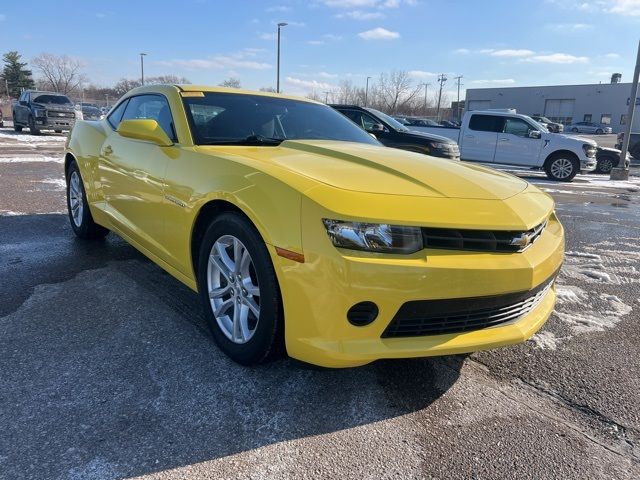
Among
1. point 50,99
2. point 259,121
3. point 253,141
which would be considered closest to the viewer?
point 253,141

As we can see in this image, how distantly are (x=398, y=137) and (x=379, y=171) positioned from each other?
719 cm

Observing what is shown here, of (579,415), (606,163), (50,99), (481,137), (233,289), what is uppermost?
(50,99)

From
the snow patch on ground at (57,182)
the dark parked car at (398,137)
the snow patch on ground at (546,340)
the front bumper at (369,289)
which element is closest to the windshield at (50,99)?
the snow patch on ground at (57,182)

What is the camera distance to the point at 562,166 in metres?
13.5

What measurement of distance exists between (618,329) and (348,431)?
2.25 metres

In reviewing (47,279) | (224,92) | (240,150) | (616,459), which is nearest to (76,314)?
(47,279)

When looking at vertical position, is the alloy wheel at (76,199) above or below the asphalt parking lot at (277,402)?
above

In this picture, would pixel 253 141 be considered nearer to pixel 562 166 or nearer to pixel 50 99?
pixel 562 166

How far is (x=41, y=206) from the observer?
6.63 meters

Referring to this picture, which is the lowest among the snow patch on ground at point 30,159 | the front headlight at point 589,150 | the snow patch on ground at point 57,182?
the snow patch on ground at point 57,182

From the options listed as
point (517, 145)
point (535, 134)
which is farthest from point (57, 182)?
point (535, 134)

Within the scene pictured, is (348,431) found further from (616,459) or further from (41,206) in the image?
(41,206)

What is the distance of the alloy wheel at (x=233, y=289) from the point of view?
2504mm

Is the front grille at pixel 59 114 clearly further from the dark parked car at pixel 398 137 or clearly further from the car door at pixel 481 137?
the car door at pixel 481 137
